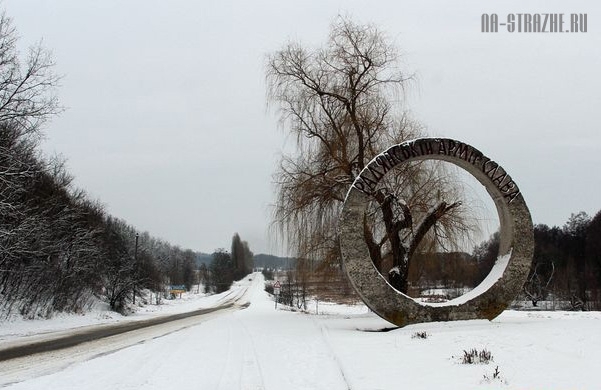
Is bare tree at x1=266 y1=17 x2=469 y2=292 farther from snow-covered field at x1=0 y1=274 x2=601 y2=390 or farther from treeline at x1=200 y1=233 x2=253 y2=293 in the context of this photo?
treeline at x1=200 y1=233 x2=253 y2=293

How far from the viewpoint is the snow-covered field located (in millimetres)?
6406

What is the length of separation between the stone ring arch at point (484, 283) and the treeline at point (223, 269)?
86015 millimetres

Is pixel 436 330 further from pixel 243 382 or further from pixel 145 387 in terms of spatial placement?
pixel 145 387

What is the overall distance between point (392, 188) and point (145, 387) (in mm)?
12645

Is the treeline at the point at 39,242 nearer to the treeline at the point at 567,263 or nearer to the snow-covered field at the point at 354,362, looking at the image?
the snow-covered field at the point at 354,362

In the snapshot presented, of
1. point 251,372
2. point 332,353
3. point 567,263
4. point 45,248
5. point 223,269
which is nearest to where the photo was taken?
point 251,372

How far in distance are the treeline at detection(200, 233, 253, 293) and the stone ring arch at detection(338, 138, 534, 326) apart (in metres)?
86.0

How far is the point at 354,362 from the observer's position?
788 centimetres

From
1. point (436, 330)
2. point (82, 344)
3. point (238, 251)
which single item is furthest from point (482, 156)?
point (238, 251)

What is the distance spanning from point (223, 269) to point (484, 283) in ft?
330

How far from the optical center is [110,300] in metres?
32.4

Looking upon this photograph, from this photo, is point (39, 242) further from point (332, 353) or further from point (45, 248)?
point (332, 353)

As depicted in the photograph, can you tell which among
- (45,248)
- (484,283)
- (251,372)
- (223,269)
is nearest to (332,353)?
(251,372)

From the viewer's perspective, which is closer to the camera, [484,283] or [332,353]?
[332,353]
